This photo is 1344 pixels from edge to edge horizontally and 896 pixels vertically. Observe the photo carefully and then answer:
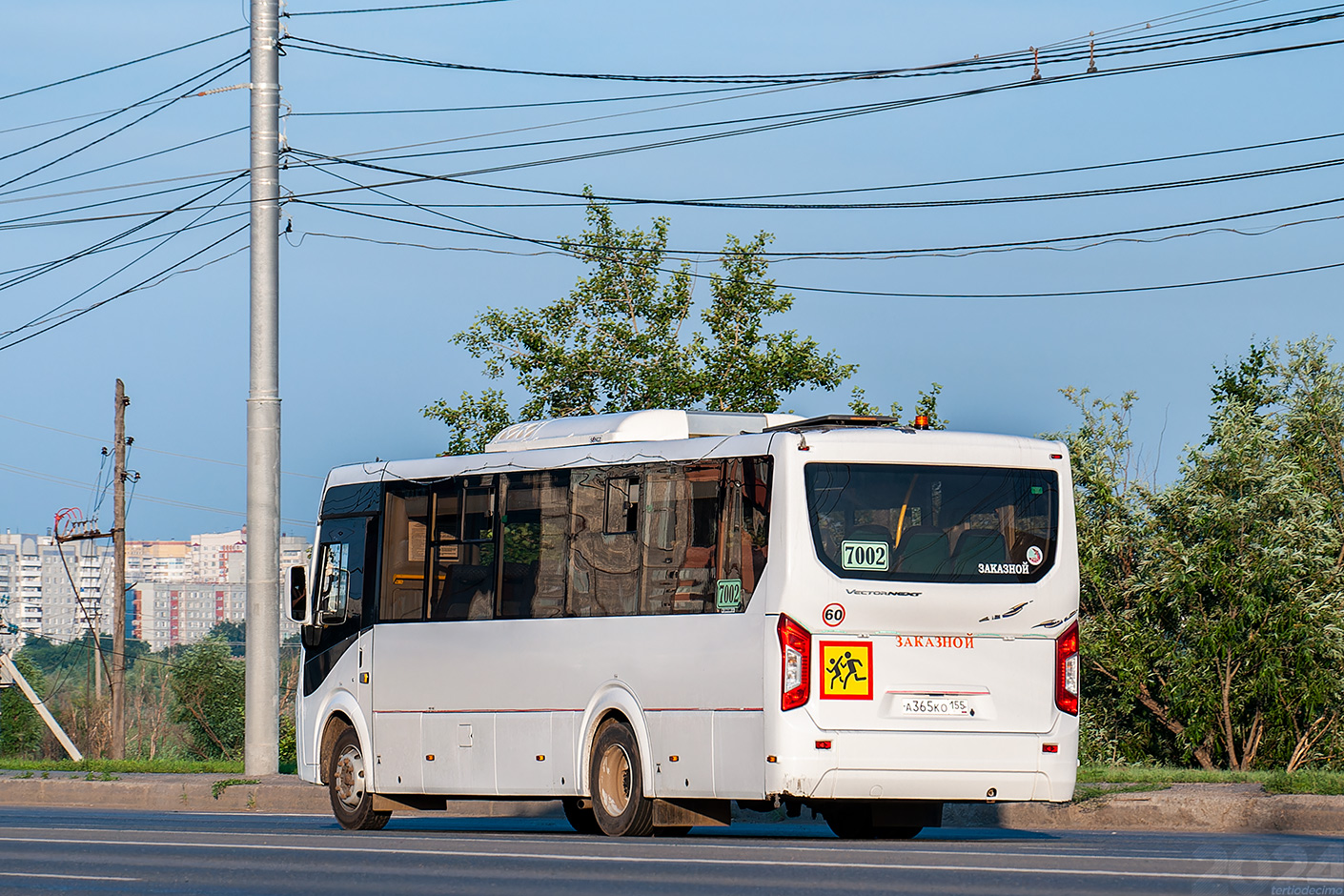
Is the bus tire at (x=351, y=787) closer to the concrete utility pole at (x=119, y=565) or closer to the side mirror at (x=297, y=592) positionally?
the side mirror at (x=297, y=592)

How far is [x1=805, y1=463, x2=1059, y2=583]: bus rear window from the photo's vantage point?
12938 mm

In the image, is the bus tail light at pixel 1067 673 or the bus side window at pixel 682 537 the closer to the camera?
the bus tail light at pixel 1067 673

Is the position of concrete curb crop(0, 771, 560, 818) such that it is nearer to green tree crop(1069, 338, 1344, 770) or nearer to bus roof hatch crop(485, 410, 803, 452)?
bus roof hatch crop(485, 410, 803, 452)

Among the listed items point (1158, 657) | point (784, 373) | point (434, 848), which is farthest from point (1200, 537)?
point (434, 848)

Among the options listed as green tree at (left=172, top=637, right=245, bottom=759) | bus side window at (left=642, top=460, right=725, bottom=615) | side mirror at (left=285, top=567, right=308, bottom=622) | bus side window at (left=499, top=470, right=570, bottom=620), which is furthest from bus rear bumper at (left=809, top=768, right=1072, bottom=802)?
green tree at (left=172, top=637, right=245, bottom=759)

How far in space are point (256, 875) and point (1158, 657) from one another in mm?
15786

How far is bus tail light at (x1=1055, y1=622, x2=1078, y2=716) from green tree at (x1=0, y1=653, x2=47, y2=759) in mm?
71098

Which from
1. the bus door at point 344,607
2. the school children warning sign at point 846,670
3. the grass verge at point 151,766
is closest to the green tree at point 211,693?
the grass verge at point 151,766

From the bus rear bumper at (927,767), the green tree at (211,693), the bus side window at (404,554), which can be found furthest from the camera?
the green tree at (211,693)

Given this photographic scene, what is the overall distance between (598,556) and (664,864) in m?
4.16

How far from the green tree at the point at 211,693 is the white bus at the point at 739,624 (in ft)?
197

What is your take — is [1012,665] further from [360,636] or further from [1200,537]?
[1200,537]

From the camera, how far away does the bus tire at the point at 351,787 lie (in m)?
16.5

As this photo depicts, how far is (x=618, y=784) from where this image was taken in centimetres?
1424
